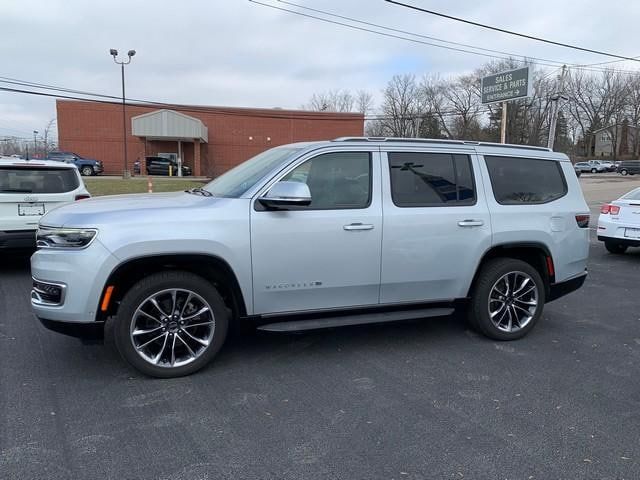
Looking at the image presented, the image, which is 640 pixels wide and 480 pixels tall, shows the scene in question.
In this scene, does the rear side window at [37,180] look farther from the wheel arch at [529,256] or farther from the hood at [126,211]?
the wheel arch at [529,256]

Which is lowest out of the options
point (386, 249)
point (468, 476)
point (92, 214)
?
point (468, 476)

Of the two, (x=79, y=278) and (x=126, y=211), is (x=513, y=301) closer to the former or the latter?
(x=126, y=211)

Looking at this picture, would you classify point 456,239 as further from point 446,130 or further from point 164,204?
point 446,130

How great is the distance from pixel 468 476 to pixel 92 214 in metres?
3.07

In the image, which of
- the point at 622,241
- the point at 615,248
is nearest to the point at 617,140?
the point at 615,248

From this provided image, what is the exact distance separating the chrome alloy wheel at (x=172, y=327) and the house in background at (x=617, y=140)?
9347 cm

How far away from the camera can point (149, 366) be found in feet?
12.5

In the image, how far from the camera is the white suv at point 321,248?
12.0 feet

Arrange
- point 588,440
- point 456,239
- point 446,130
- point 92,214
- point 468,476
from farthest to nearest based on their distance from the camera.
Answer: point 446,130
point 456,239
point 92,214
point 588,440
point 468,476

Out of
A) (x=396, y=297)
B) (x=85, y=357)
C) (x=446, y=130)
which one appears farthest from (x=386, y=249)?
(x=446, y=130)

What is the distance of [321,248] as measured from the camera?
407 cm

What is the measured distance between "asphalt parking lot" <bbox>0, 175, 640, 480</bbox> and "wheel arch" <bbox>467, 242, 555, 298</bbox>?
61 centimetres

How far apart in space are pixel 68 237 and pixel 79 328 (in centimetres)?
67

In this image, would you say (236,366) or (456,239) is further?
(456,239)
